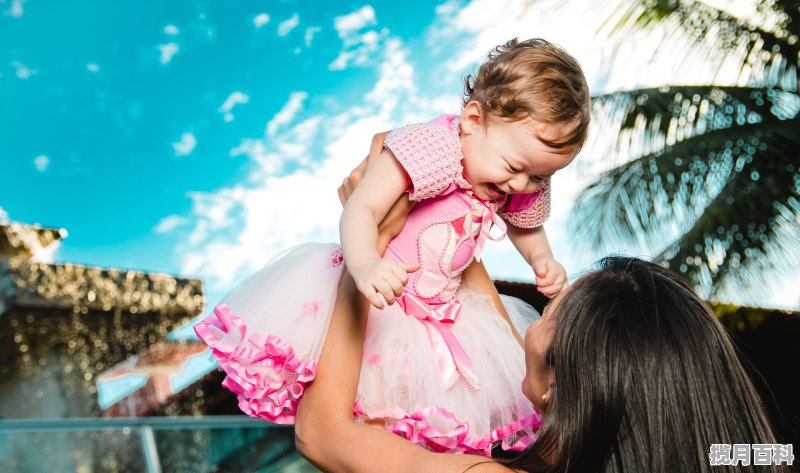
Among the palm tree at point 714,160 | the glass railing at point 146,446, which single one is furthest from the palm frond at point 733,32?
the glass railing at point 146,446

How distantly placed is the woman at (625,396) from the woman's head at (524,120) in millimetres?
334

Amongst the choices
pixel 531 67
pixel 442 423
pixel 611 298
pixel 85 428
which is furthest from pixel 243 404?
pixel 85 428

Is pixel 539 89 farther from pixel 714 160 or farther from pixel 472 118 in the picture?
pixel 714 160

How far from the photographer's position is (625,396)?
50.9 inches

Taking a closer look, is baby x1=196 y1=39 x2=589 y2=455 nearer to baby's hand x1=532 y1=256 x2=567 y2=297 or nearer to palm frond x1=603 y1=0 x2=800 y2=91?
baby's hand x1=532 y1=256 x2=567 y2=297

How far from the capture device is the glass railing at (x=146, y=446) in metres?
3.65

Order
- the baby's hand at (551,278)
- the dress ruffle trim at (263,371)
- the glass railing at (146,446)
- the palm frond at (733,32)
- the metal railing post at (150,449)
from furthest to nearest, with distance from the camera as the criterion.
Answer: the palm frond at (733,32)
the metal railing post at (150,449)
the glass railing at (146,446)
the baby's hand at (551,278)
the dress ruffle trim at (263,371)

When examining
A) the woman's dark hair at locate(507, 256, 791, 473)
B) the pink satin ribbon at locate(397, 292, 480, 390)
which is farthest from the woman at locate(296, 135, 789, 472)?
the pink satin ribbon at locate(397, 292, 480, 390)

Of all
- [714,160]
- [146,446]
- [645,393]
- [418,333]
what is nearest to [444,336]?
[418,333]

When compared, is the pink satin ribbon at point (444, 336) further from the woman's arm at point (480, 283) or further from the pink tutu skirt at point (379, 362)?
the woman's arm at point (480, 283)

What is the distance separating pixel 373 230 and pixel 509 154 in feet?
1.25

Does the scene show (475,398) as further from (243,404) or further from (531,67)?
(531,67)

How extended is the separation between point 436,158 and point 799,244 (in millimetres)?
5804

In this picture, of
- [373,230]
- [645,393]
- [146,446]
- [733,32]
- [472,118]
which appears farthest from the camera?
[733,32]
